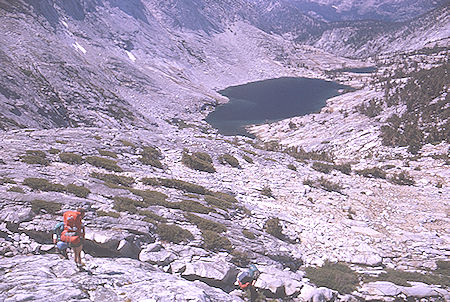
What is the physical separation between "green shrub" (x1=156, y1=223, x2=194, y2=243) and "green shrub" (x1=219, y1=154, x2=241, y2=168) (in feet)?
59.0

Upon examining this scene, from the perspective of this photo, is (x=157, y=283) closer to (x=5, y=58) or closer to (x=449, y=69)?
(x=5, y=58)

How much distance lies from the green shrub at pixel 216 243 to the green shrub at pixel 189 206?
10.1 feet

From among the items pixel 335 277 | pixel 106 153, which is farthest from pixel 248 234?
pixel 106 153

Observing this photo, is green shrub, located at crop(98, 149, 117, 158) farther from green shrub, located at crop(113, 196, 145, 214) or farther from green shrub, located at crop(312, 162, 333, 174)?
green shrub, located at crop(312, 162, 333, 174)

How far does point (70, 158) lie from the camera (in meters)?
21.3

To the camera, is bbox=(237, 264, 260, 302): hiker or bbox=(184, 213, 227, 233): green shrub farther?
bbox=(184, 213, 227, 233): green shrub

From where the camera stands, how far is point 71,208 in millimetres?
13078

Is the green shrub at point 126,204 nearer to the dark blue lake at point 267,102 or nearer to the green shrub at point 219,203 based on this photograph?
the green shrub at point 219,203

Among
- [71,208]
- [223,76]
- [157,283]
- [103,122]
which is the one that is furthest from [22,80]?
[223,76]

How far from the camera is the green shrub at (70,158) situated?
21062 millimetres

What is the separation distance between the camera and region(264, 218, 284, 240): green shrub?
57.1ft

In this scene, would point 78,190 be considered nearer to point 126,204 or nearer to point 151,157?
point 126,204

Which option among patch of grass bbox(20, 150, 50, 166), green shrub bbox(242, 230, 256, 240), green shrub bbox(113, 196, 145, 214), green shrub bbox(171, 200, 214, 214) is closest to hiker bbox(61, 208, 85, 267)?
green shrub bbox(113, 196, 145, 214)

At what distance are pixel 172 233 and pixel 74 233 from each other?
4.44m
